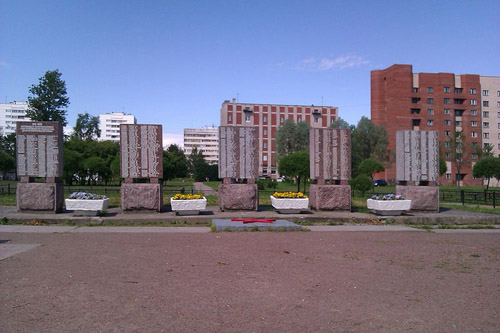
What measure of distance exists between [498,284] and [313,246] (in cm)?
447

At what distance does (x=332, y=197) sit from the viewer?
18.0 m

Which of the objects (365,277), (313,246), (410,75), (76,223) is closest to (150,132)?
(76,223)

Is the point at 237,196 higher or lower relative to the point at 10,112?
lower

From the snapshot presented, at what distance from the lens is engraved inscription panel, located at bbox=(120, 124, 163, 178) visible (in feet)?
55.4

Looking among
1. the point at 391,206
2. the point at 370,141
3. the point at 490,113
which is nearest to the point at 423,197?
the point at 391,206

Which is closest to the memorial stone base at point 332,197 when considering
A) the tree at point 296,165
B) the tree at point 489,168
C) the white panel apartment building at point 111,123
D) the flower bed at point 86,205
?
the flower bed at point 86,205

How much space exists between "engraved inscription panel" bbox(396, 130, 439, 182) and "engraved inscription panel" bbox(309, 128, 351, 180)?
264cm

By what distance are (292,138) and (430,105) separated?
112ft

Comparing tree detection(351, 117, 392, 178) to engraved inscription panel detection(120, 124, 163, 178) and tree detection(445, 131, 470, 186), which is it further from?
engraved inscription panel detection(120, 124, 163, 178)

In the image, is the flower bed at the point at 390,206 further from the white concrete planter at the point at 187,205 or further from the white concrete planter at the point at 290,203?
the white concrete planter at the point at 187,205

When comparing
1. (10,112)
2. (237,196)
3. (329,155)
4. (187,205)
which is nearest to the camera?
(187,205)

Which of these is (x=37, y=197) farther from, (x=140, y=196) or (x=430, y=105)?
(x=430, y=105)

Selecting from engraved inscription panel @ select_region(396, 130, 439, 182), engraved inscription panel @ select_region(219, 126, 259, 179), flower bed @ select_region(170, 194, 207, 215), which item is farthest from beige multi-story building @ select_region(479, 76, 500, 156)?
flower bed @ select_region(170, 194, 207, 215)

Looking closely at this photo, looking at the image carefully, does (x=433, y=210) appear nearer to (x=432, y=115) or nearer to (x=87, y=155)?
(x=87, y=155)
